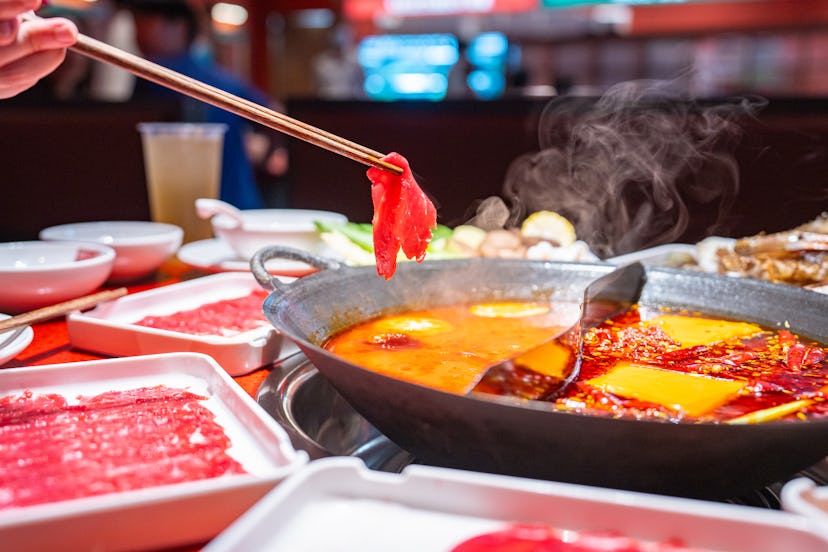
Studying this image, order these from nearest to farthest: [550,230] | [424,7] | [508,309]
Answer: [508,309]
[550,230]
[424,7]

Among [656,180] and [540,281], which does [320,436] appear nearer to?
[540,281]

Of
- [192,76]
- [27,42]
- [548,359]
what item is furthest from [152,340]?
[192,76]

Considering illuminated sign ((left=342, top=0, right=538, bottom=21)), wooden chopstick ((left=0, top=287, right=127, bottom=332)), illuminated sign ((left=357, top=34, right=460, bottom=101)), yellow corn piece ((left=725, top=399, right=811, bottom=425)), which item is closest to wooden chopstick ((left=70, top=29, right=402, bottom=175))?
wooden chopstick ((left=0, top=287, right=127, bottom=332))

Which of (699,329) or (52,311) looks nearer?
(52,311)

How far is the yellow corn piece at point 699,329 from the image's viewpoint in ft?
5.00

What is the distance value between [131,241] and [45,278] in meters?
0.43

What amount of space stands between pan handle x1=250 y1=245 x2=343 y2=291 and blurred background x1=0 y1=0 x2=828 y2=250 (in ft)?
8.41

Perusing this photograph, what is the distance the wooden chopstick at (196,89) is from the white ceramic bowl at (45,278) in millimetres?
733

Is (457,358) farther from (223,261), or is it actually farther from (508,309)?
(223,261)

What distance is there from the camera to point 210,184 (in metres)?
2.94

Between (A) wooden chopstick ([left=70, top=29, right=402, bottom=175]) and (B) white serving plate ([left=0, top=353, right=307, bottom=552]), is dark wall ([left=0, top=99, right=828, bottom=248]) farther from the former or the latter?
(B) white serving plate ([left=0, top=353, right=307, bottom=552])

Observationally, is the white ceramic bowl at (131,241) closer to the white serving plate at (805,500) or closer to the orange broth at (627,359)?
the orange broth at (627,359)

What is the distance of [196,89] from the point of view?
1.04 meters

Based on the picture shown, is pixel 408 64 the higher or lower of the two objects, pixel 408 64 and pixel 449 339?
the higher
